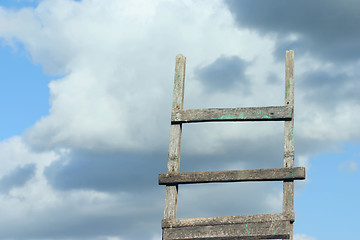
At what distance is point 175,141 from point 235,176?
3.72ft

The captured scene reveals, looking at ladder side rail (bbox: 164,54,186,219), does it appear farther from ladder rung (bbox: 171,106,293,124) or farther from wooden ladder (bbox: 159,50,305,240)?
ladder rung (bbox: 171,106,293,124)

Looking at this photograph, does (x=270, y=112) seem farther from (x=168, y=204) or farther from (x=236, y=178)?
(x=168, y=204)

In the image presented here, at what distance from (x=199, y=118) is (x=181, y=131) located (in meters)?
0.37

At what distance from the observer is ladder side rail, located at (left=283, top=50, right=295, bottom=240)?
909 centimetres

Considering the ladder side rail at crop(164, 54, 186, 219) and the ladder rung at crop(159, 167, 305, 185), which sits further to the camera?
the ladder side rail at crop(164, 54, 186, 219)

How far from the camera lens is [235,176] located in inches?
366

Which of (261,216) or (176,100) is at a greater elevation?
(176,100)

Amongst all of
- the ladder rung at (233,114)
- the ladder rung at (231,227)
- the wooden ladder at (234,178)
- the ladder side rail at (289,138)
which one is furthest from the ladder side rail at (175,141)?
the ladder side rail at (289,138)

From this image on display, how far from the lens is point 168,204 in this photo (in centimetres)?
954

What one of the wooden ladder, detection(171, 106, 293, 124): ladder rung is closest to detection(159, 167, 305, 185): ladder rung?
the wooden ladder

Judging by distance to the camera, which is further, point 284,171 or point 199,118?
point 199,118

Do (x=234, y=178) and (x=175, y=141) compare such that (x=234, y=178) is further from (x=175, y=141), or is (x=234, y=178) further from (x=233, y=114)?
(x=175, y=141)

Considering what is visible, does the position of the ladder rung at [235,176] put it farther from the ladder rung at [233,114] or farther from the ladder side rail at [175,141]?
the ladder rung at [233,114]

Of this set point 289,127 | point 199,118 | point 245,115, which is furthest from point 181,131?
point 289,127
